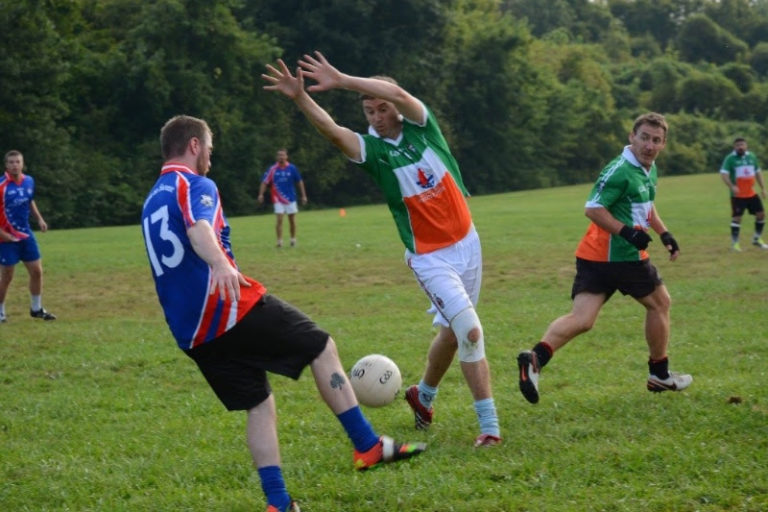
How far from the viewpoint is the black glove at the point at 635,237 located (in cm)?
678

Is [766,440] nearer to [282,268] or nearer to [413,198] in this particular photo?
[413,198]

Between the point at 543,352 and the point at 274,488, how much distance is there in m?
2.69

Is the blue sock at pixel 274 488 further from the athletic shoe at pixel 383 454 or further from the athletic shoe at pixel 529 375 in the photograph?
the athletic shoe at pixel 529 375

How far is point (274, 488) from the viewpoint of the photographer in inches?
190

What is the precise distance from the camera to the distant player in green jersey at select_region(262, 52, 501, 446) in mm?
5996

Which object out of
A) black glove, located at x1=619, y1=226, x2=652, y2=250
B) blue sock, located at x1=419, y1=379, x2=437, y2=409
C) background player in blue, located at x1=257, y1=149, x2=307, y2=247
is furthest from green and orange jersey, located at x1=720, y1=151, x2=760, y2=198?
blue sock, located at x1=419, y1=379, x2=437, y2=409

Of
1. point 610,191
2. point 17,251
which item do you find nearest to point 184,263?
point 610,191

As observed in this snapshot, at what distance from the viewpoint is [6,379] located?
8.92 meters

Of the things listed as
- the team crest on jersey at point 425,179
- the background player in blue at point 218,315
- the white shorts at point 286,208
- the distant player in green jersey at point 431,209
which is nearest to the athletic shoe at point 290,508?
the background player in blue at point 218,315

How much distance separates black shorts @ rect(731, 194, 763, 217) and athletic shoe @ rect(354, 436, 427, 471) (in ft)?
52.2

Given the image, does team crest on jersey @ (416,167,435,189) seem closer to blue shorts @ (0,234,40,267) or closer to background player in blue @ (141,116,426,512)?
background player in blue @ (141,116,426,512)

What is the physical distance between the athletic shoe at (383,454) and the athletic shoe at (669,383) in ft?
7.91

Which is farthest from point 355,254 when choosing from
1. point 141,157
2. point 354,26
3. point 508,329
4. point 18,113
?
point 354,26

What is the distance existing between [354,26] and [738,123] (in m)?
34.1
